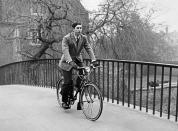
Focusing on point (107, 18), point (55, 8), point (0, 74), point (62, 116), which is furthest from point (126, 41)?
point (62, 116)

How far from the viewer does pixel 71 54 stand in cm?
481

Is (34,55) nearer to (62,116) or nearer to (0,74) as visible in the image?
(0,74)

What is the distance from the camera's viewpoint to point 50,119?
467 cm

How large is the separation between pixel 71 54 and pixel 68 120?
124 cm

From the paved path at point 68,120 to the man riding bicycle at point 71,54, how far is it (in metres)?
0.44

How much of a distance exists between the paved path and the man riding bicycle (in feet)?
1.44

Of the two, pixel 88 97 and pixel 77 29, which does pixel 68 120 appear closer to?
pixel 88 97

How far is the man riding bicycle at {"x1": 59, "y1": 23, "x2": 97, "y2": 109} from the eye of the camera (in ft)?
14.8

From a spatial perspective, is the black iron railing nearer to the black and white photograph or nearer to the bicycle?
the black and white photograph

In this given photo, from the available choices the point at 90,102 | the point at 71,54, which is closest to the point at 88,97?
the point at 90,102

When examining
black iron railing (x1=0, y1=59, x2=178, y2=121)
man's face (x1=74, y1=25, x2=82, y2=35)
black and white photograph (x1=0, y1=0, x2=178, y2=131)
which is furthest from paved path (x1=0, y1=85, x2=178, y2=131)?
man's face (x1=74, y1=25, x2=82, y2=35)

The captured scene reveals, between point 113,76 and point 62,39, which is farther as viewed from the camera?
point 62,39

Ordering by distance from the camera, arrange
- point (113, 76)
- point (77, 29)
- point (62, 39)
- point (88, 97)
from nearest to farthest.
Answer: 1. point (77, 29)
2. point (88, 97)
3. point (113, 76)
4. point (62, 39)

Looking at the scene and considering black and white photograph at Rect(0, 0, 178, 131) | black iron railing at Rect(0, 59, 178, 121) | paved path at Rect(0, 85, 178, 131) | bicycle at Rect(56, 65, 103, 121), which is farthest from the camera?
black and white photograph at Rect(0, 0, 178, 131)
